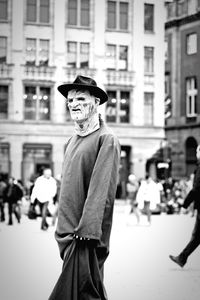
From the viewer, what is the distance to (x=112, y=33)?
1313 inches

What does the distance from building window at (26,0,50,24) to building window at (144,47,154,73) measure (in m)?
4.72

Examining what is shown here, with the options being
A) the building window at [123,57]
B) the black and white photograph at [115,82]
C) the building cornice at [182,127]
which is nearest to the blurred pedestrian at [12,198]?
the black and white photograph at [115,82]

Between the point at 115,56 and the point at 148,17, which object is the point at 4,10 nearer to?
the point at 115,56

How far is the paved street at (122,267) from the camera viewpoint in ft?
21.3

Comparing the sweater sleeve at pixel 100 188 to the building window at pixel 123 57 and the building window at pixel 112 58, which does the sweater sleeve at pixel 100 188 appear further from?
the building window at pixel 123 57

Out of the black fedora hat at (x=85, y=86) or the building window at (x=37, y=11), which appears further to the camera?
the building window at (x=37, y=11)

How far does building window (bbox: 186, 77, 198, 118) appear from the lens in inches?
1139

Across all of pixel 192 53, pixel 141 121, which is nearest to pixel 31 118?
pixel 141 121

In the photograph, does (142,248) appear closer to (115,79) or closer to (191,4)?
(191,4)

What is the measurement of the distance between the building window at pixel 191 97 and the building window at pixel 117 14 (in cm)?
472

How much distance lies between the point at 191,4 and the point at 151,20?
34.0 feet

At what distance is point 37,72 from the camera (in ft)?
105

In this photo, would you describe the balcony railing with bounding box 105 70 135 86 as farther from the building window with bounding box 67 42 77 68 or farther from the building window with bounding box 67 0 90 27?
the building window with bounding box 67 0 90 27

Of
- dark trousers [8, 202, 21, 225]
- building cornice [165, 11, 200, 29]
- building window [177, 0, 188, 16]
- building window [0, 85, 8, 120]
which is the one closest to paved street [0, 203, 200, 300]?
dark trousers [8, 202, 21, 225]
